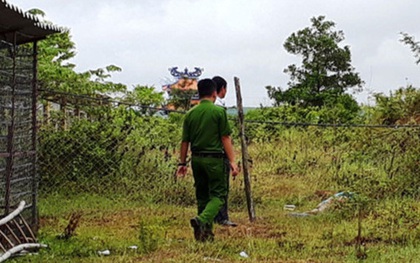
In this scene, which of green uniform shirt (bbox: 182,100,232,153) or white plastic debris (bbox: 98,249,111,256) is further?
green uniform shirt (bbox: 182,100,232,153)

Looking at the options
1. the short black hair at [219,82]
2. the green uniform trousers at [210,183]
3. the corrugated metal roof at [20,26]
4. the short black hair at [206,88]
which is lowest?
the green uniform trousers at [210,183]

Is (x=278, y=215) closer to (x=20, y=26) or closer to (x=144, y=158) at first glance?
(x=144, y=158)

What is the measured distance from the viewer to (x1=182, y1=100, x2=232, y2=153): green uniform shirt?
6.59 metres

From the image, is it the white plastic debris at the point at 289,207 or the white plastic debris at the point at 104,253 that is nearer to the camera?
the white plastic debris at the point at 104,253

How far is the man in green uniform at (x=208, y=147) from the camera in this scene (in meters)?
6.51

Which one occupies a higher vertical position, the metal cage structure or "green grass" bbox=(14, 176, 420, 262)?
the metal cage structure

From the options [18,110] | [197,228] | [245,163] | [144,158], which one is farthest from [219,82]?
[144,158]

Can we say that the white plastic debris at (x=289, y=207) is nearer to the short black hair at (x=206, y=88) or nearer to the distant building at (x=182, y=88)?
the short black hair at (x=206, y=88)

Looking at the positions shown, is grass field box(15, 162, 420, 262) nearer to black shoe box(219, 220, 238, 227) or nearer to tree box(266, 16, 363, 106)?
black shoe box(219, 220, 238, 227)

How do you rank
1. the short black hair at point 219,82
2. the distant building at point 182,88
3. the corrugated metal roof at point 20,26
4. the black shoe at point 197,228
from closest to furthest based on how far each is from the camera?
the corrugated metal roof at point 20,26 → the black shoe at point 197,228 → the short black hair at point 219,82 → the distant building at point 182,88

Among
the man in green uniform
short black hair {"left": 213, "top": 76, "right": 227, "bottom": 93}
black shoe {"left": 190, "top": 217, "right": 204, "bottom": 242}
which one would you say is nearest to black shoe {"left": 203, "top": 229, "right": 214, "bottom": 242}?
black shoe {"left": 190, "top": 217, "right": 204, "bottom": 242}

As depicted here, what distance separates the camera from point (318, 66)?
29.8 meters

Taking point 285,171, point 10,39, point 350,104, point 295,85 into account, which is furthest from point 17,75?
point 295,85

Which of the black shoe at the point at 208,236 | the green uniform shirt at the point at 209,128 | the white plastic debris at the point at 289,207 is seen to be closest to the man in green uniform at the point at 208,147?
the green uniform shirt at the point at 209,128
